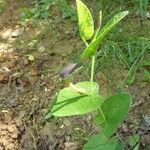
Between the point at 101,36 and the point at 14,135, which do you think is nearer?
the point at 101,36

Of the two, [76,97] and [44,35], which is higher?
[76,97]

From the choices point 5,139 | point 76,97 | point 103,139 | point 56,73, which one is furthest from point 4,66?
point 76,97

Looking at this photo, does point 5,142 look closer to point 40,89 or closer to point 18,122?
point 18,122

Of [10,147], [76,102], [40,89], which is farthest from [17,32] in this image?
[76,102]

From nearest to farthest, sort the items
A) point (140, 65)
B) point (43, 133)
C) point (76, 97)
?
point (76, 97) < point (43, 133) < point (140, 65)

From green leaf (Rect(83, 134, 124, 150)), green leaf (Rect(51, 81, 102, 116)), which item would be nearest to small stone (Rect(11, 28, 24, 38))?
green leaf (Rect(83, 134, 124, 150))

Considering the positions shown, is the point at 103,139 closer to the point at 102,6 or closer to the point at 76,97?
the point at 76,97

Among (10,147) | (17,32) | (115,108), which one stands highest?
(115,108)
